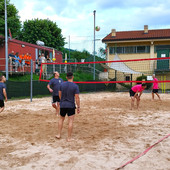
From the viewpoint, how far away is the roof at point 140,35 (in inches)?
985

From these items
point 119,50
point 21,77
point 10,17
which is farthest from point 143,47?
point 10,17

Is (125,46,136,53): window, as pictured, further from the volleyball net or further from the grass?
the grass

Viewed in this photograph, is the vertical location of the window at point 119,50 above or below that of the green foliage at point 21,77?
above

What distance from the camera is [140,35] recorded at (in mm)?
26375

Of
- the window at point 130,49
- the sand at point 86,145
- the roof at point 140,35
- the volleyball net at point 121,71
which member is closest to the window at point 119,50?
the window at point 130,49

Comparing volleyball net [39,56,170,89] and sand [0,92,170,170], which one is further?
volleyball net [39,56,170,89]

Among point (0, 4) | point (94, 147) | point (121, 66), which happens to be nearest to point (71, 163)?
point (94, 147)

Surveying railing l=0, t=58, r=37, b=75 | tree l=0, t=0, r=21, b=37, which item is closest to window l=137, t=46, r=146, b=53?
railing l=0, t=58, r=37, b=75

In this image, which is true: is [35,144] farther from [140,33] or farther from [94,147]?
[140,33]

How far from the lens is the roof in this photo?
25.0 metres

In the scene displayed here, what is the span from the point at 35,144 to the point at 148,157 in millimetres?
2379

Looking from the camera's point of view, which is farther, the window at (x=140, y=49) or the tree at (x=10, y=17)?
the tree at (x=10, y=17)

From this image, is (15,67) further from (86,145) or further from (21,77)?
(86,145)

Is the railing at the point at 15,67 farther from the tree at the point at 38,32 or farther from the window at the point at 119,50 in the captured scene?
the tree at the point at 38,32
